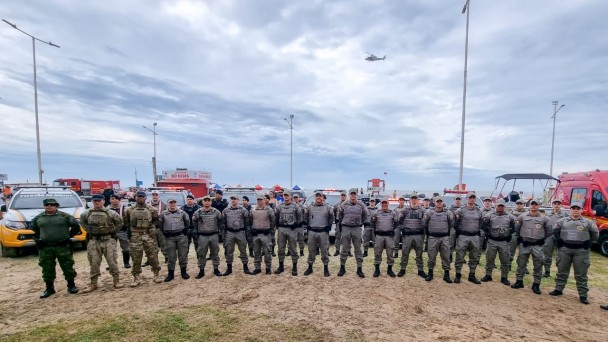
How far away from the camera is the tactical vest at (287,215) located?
7961 millimetres

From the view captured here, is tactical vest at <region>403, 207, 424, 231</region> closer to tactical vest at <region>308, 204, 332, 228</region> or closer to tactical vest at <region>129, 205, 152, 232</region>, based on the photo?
tactical vest at <region>308, 204, 332, 228</region>

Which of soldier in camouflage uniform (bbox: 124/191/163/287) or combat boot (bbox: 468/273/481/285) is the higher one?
soldier in camouflage uniform (bbox: 124/191/163/287)

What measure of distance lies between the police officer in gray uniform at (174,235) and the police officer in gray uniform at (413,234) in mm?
5001

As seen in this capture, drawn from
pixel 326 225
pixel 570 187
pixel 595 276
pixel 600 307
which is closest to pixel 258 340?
pixel 326 225

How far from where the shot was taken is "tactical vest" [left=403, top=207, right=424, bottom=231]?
25.3ft

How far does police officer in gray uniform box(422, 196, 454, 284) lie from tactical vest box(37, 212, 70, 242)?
767 cm

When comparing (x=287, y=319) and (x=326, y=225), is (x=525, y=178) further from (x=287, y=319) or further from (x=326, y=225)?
(x=287, y=319)

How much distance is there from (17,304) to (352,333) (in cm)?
606

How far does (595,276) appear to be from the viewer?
26.9ft

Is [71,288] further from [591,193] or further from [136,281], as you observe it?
[591,193]

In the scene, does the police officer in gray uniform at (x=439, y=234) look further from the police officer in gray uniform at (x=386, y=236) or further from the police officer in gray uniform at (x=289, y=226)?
the police officer in gray uniform at (x=289, y=226)

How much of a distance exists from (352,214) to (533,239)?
12.7ft

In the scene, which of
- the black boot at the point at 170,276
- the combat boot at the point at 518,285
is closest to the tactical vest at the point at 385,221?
the combat boot at the point at 518,285

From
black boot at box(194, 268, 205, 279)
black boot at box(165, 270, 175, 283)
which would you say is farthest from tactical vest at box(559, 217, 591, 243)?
black boot at box(165, 270, 175, 283)
